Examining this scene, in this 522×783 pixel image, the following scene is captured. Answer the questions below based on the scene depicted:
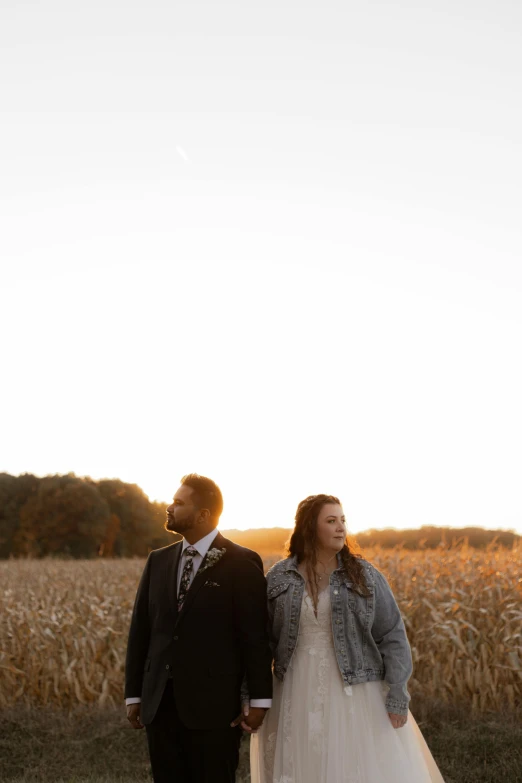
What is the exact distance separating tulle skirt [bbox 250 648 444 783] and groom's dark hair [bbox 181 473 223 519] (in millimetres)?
1069

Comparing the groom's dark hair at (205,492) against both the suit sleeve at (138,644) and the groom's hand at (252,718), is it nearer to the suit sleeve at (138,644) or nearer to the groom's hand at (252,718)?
the suit sleeve at (138,644)

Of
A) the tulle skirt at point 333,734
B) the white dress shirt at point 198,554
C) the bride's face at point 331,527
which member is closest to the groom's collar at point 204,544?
the white dress shirt at point 198,554

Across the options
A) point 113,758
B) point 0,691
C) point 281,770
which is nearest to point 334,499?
point 281,770

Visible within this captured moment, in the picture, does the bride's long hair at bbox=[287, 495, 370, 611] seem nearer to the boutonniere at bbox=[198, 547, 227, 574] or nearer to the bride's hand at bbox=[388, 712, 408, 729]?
the boutonniere at bbox=[198, 547, 227, 574]

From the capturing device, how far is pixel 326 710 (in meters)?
4.95

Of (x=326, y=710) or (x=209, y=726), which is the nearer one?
(x=209, y=726)

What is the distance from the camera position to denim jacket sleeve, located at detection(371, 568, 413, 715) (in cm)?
493

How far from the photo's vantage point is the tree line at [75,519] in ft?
151

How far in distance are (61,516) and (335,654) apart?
4372cm

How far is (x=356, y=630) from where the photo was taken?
502 cm

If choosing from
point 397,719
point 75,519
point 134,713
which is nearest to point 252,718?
point 134,713

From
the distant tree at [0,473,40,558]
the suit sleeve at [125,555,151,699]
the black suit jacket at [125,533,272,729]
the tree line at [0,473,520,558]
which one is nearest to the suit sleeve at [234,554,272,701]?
the black suit jacket at [125,533,272,729]

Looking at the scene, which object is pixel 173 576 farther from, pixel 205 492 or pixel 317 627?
pixel 317 627

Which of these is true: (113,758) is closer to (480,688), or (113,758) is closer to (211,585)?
(480,688)
